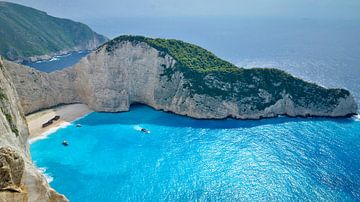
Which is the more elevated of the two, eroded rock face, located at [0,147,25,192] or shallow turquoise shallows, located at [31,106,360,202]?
eroded rock face, located at [0,147,25,192]

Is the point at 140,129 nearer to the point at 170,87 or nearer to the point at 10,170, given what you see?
the point at 170,87

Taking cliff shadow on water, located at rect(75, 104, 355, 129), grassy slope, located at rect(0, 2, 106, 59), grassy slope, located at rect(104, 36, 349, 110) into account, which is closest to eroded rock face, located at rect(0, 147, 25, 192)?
cliff shadow on water, located at rect(75, 104, 355, 129)

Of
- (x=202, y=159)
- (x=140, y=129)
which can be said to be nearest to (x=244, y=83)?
(x=140, y=129)

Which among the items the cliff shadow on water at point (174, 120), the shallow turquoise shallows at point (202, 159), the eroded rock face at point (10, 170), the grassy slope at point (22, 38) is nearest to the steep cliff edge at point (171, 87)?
the cliff shadow on water at point (174, 120)

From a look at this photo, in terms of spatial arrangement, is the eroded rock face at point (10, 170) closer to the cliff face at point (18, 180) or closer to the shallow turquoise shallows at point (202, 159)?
the cliff face at point (18, 180)

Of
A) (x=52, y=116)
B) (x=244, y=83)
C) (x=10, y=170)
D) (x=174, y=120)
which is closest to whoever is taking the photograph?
(x=10, y=170)

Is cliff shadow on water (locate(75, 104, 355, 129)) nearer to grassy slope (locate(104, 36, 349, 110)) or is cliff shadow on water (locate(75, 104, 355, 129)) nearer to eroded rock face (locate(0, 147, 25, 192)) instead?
grassy slope (locate(104, 36, 349, 110))
